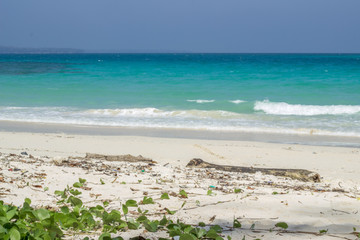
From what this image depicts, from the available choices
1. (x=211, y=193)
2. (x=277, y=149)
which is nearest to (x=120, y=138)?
(x=277, y=149)

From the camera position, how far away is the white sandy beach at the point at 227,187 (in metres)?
3.32

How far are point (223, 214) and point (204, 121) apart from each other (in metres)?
11.7

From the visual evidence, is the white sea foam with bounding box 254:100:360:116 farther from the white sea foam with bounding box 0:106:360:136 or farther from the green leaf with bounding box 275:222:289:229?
the green leaf with bounding box 275:222:289:229

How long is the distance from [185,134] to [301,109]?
8539 mm

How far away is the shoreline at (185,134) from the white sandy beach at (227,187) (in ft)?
6.71

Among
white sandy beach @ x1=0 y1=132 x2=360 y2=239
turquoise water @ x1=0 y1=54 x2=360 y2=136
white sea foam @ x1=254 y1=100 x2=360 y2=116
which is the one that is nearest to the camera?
white sandy beach @ x1=0 y1=132 x2=360 y2=239

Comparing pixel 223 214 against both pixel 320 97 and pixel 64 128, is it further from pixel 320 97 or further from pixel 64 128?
pixel 320 97


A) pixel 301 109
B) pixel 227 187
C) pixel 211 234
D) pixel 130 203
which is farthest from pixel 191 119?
pixel 211 234

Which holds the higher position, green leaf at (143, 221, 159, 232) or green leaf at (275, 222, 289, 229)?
green leaf at (143, 221, 159, 232)

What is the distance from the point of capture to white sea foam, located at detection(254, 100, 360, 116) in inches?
714

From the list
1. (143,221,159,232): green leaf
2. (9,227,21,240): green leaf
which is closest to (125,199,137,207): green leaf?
(143,221,159,232): green leaf

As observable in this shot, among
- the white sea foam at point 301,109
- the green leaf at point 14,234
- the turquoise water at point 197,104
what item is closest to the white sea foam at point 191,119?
the turquoise water at point 197,104

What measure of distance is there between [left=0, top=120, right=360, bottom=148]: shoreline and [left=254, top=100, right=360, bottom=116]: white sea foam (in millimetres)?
5905

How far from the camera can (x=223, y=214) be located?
3.42m
